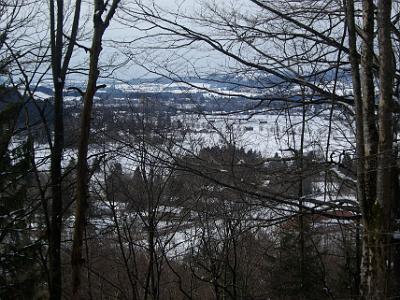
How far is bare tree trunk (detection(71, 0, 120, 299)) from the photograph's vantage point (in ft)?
14.1

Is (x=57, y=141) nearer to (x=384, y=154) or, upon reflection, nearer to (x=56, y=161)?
(x=56, y=161)

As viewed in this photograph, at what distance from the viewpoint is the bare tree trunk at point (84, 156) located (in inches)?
169

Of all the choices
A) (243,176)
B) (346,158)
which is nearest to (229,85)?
(243,176)

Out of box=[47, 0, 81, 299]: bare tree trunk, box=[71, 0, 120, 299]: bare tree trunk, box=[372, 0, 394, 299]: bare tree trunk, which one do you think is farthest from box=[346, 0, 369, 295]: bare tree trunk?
box=[47, 0, 81, 299]: bare tree trunk

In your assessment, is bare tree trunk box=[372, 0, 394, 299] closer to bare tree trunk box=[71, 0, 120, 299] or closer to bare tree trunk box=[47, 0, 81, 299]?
bare tree trunk box=[71, 0, 120, 299]

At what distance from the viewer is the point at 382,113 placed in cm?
397

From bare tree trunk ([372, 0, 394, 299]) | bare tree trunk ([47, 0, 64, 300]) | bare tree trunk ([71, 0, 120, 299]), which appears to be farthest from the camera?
bare tree trunk ([47, 0, 64, 300])

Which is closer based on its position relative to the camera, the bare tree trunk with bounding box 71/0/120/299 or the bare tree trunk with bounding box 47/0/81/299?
the bare tree trunk with bounding box 71/0/120/299

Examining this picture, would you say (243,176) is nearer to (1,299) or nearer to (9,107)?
(1,299)

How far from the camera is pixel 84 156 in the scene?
14.2 ft

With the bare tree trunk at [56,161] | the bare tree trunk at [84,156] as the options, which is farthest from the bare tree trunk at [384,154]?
the bare tree trunk at [56,161]

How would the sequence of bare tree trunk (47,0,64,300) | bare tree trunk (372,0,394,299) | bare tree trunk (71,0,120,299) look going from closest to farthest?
bare tree trunk (372,0,394,299) < bare tree trunk (71,0,120,299) < bare tree trunk (47,0,64,300)

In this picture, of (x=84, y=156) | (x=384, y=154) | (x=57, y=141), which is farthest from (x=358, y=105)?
(x=57, y=141)

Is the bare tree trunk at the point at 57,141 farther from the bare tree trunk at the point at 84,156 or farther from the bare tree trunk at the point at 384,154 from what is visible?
the bare tree trunk at the point at 384,154
